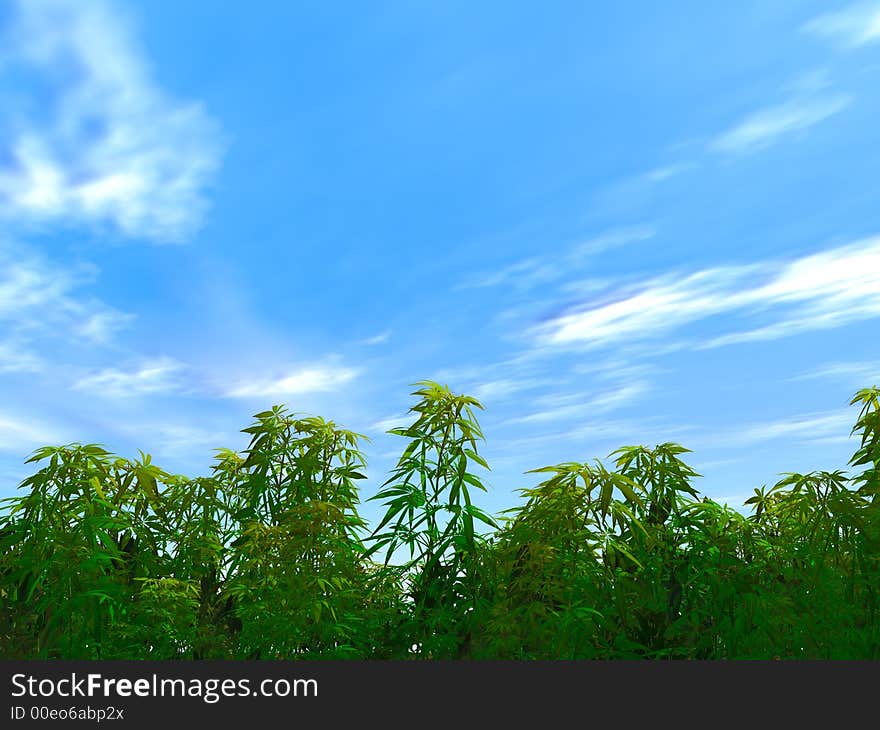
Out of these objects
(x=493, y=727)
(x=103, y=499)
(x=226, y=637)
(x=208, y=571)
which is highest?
(x=103, y=499)

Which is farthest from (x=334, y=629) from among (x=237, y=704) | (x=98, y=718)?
(x=98, y=718)

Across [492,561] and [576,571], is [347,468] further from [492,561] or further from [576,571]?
[576,571]

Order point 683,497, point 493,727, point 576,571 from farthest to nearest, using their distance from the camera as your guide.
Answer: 1. point 683,497
2. point 576,571
3. point 493,727

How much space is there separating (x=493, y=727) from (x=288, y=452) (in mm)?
1894

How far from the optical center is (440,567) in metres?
4.00

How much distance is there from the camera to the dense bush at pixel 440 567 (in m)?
3.68

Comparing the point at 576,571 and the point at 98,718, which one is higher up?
the point at 576,571

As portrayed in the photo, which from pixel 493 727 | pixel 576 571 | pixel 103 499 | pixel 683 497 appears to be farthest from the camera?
pixel 103 499

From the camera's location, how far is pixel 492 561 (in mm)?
3908

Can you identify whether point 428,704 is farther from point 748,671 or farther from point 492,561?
point 748,671

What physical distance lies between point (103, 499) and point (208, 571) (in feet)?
2.07

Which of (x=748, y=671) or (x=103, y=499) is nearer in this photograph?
(x=748, y=671)

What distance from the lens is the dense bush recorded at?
3.68 m

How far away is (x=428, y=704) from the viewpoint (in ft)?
10.1
